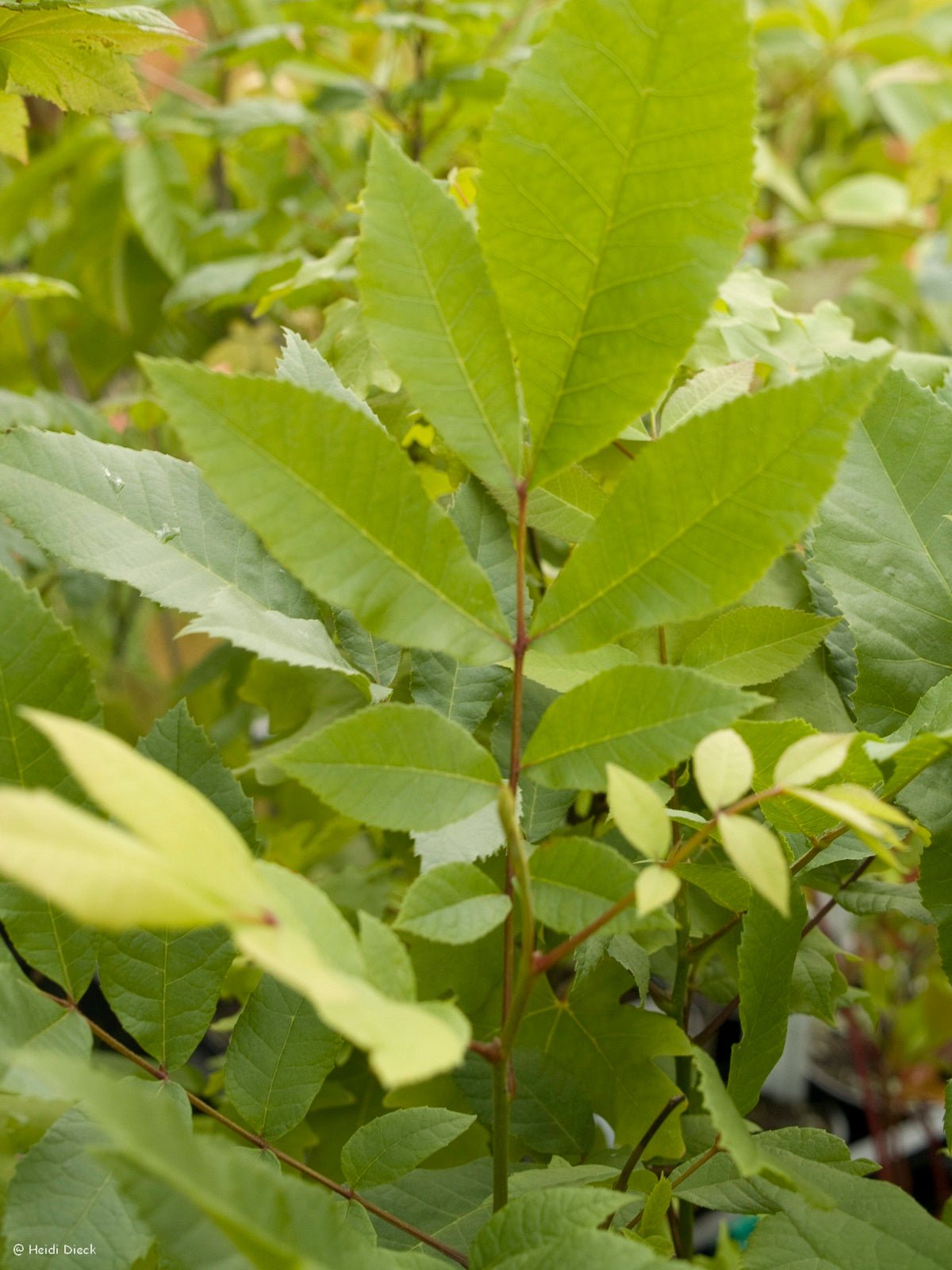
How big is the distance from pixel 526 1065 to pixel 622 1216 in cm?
6

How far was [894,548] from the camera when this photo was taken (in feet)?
1.16

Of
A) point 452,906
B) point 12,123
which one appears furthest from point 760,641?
point 12,123

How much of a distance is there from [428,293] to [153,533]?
0.12 meters

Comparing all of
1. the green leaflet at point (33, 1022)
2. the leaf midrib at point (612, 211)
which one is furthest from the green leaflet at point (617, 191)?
the green leaflet at point (33, 1022)

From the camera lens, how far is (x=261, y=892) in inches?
7.2

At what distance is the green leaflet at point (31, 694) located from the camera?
0.29m

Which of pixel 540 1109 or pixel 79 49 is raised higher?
pixel 79 49

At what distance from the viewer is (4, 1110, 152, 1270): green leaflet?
27 centimetres

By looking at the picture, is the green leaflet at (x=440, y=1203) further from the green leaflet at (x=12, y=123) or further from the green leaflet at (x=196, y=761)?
the green leaflet at (x=12, y=123)

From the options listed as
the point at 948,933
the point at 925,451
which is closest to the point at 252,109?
the point at 925,451

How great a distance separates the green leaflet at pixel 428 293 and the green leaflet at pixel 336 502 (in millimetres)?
30

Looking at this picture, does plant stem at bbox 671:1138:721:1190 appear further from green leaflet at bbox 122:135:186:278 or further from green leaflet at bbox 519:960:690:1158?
green leaflet at bbox 122:135:186:278

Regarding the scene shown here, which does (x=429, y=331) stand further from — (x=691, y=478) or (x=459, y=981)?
(x=459, y=981)
